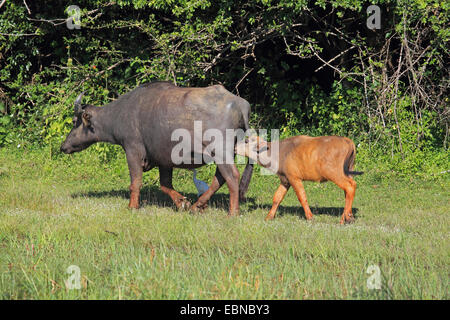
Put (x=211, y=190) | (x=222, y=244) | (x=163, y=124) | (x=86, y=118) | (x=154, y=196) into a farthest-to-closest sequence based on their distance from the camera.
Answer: (x=154, y=196), (x=86, y=118), (x=211, y=190), (x=163, y=124), (x=222, y=244)

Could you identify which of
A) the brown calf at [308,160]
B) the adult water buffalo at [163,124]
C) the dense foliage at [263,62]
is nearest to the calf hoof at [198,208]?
the adult water buffalo at [163,124]

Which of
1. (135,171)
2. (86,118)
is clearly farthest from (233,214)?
(86,118)

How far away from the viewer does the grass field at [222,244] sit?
14.6 ft

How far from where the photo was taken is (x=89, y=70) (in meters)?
12.4

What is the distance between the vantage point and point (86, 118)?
27.5 feet

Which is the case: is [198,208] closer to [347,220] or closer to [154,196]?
[154,196]

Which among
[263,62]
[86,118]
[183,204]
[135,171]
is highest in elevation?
[263,62]

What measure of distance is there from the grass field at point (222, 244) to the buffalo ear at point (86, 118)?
1.11m

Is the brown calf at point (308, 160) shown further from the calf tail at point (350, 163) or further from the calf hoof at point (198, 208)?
the calf hoof at point (198, 208)

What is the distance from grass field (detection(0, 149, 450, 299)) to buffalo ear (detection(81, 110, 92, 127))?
111 cm

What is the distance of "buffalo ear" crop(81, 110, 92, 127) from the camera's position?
329 inches

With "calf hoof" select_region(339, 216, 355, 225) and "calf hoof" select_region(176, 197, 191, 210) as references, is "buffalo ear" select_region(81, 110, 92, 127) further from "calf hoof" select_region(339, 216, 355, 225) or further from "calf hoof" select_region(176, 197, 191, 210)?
"calf hoof" select_region(339, 216, 355, 225)

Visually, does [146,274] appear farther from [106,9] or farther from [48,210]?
[106,9]

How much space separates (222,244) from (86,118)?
3389 mm
